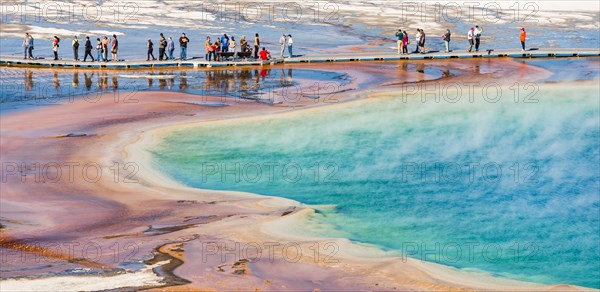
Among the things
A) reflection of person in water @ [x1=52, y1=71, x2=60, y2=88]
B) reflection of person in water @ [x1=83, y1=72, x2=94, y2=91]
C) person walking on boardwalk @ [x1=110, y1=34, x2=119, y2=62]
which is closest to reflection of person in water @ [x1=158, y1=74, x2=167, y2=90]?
reflection of person in water @ [x1=83, y1=72, x2=94, y2=91]

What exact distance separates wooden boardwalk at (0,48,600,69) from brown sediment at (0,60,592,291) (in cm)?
846

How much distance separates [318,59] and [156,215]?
22449 mm

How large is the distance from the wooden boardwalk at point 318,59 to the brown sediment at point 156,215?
8459 millimetres

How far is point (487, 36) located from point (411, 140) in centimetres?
2783

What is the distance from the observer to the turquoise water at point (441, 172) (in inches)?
734

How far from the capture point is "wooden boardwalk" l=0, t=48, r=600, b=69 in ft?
128

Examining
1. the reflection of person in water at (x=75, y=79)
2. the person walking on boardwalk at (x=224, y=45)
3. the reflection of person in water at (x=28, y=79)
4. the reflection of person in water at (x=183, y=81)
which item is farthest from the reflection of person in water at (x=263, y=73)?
the reflection of person in water at (x=28, y=79)

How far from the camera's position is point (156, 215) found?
19.5 m

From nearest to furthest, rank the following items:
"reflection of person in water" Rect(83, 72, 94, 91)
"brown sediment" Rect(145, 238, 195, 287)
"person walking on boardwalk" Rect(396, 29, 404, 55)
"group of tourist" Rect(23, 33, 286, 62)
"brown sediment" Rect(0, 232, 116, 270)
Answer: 1. "brown sediment" Rect(145, 238, 195, 287)
2. "brown sediment" Rect(0, 232, 116, 270)
3. "reflection of person in water" Rect(83, 72, 94, 91)
4. "group of tourist" Rect(23, 33, 286, 62)
5. "person walking on boardwalk" Rect(396, 29, 404, 55)

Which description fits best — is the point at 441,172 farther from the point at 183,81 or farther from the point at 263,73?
the point at 263,73

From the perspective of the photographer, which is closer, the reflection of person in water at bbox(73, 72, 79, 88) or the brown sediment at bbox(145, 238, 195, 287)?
the brown sediment at bbox(145, 238, 195, 287)

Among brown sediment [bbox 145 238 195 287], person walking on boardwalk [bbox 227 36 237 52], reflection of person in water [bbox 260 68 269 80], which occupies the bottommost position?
brown sediment [bbox 145 238 195 287]

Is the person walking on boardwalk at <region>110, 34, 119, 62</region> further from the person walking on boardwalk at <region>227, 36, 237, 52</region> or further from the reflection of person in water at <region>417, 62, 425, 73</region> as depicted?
the reflection of person in water at <region>417, 62, 425, 73</region>

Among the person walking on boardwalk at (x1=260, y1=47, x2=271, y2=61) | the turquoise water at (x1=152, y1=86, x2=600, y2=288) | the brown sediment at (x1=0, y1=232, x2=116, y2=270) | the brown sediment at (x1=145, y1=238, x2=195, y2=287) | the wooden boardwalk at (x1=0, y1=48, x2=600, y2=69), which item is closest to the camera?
the brown sediment at (x1=145, y1=238, x2=195, y2=287)
